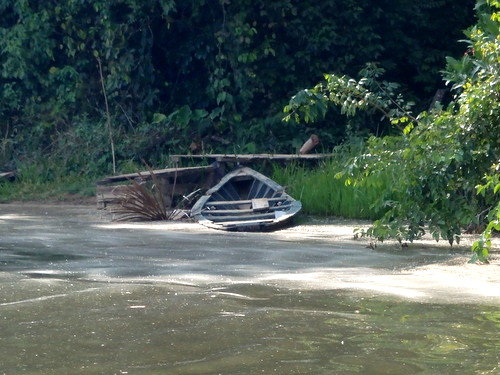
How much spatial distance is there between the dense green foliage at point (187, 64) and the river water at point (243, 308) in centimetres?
738

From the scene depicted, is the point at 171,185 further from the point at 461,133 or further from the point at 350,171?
the point at 461,133

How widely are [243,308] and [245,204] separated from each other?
697 centimetres

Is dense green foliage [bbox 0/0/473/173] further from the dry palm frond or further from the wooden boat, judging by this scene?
the dry palm frond

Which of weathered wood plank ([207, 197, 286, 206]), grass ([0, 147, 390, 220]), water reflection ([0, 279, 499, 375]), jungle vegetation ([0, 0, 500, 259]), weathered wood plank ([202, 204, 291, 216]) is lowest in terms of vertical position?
water reflection ([0, 279, 499, 375])

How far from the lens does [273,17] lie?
17.2 metres

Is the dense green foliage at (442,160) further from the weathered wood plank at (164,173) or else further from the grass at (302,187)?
the weathered wood plank at (164,173)

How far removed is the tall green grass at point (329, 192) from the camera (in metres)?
12.3

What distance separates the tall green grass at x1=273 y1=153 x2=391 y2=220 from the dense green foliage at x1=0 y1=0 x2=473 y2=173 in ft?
8.16

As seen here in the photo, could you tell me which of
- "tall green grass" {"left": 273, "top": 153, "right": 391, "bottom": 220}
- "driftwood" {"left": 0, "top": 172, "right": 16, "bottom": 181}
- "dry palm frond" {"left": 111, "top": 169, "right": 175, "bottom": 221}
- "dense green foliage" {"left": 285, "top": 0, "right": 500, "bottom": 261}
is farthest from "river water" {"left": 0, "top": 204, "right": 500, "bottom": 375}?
"driftwood" {"left": 0, "top": 172, "right": 16, "bottom": 181}

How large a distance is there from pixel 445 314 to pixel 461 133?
8.89 ft

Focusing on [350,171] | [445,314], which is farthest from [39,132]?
[445,314]

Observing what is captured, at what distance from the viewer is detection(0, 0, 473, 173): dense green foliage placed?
17250mm

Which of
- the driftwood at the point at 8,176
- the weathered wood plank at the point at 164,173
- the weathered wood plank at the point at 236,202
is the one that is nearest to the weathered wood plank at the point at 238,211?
the weathered wood plank at the point at 236,202

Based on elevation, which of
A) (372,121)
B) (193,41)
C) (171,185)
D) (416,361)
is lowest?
(416,361)
